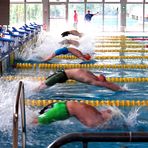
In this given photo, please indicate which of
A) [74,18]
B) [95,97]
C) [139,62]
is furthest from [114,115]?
[74,18]

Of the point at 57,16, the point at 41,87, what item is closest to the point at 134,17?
the point at 57,16

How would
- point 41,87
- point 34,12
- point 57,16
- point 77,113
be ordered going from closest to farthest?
point 77,113, point 41,87, point 57,16, point 34,12

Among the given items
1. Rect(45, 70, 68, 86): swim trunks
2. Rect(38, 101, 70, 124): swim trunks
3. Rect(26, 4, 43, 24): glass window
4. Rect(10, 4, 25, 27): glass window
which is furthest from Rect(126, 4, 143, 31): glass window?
Rect(38, 101, 70, 124): swim trunks

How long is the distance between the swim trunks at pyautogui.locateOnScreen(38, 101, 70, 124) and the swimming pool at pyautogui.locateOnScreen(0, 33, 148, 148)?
20 centimetres

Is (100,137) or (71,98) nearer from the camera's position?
(100,137)

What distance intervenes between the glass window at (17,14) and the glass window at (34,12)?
400 mm

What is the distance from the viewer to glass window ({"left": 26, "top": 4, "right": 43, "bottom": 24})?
26.7m

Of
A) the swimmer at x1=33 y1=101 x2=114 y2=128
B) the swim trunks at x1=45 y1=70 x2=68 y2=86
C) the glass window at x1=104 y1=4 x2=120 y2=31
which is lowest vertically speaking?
the swimmer at x1=33 y1=101 x2=114 y2=128

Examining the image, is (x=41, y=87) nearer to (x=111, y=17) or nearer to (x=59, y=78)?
(x=59, y=78)

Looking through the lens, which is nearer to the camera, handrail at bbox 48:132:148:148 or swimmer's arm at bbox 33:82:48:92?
handrail at bbox 48:132:148:148

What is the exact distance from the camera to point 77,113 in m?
4.34

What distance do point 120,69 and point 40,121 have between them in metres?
5.22

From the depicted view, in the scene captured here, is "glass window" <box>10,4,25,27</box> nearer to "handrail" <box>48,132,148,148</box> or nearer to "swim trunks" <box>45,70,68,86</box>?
"swim trunks" <box>45,70,68,86</box>

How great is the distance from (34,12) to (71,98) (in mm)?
21062
